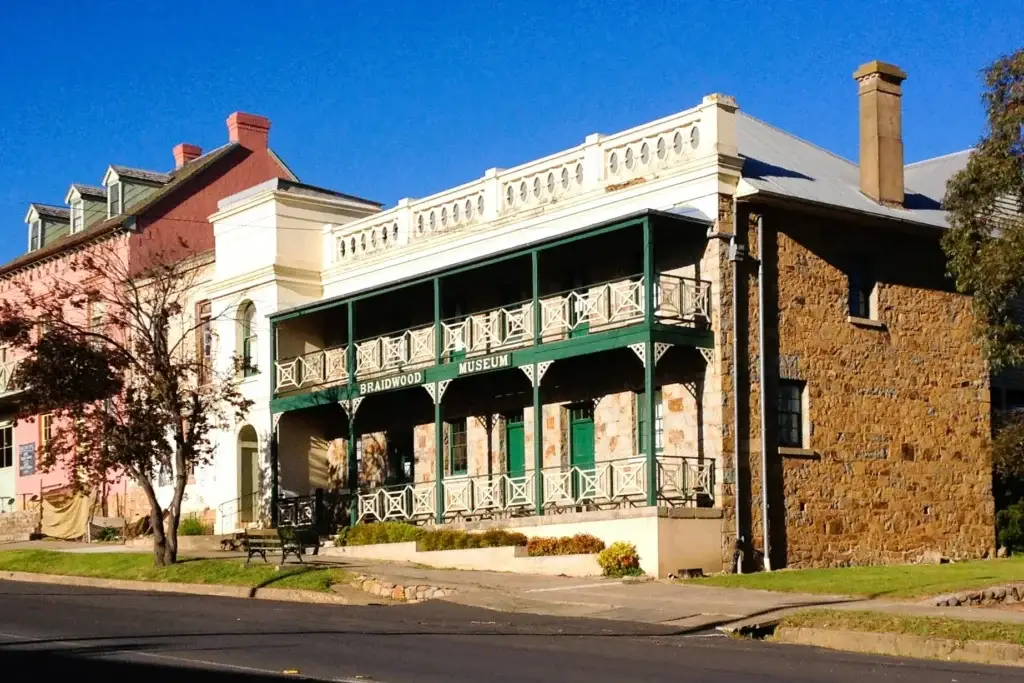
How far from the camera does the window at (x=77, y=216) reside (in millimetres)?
49375

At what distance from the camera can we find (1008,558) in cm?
3002

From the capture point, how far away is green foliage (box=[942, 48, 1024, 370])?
77.4ft

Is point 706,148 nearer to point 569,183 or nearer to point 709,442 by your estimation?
point 569,183

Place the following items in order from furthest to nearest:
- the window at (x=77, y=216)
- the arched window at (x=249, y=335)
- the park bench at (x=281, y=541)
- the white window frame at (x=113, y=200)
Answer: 1. the window at (x=77, y=216)
2. the white window frame at (x=113, y=200)
3. the arched window at (x=249, y=335)
4. the park bench at (x=281, y=541)

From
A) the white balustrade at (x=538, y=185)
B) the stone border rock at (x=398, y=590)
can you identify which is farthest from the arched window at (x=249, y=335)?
the stone border rock at (x=398, y=590)

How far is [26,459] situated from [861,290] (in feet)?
88.2

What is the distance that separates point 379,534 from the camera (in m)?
29.7

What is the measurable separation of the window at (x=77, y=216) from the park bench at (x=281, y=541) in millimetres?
18928

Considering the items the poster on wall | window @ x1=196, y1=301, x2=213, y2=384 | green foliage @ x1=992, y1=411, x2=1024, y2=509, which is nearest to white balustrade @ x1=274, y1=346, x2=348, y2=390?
window @ x1=196, y1=301, x2=213, y2=384

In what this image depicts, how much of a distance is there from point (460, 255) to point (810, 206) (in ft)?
24.1

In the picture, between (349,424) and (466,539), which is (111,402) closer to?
(349,424)

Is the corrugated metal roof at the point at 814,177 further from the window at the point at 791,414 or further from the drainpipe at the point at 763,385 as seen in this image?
the window at the point at 791,414

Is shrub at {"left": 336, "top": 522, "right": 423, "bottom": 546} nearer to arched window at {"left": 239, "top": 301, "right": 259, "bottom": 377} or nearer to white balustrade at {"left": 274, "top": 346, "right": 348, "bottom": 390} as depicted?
white balustrade at {"left": 274, "top": 346, "right": 348, "bottom": 390}

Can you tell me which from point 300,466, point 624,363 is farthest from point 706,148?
point 300,466
